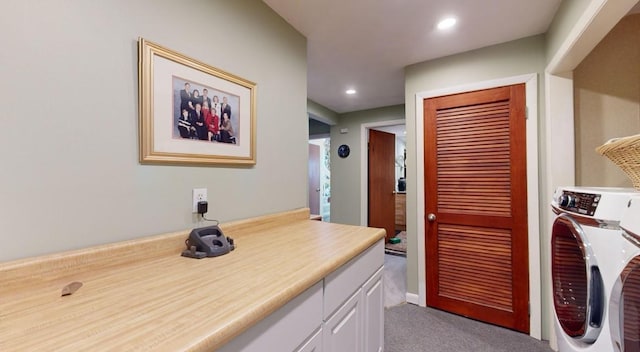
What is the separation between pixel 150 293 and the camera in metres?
0.72

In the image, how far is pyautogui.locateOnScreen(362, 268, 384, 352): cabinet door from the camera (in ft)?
4.40

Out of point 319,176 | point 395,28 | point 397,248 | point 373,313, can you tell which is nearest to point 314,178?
point 319,176

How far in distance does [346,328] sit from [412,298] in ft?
5.42

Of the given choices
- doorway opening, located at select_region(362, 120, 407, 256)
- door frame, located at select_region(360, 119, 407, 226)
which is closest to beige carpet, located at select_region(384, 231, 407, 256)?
doorway opening, located at select_region(362, 120, 407, 256)

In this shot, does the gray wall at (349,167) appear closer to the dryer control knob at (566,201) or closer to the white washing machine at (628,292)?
the dryer control knob at (566,201)

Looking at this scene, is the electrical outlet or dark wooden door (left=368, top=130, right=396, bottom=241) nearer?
the electrical outlet

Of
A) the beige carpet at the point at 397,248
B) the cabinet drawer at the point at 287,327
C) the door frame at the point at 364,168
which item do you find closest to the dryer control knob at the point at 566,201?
the cabinet drawer at the point at 287,327

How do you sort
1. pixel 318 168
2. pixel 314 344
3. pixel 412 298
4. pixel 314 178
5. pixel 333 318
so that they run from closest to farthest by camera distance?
pixel 314 344 → pixel 333 318 → pixel 412 298 → pixel 314 178 → pixel 318 168

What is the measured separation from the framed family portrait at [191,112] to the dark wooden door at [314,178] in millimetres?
4554

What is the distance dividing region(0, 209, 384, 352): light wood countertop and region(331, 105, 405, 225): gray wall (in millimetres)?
3013

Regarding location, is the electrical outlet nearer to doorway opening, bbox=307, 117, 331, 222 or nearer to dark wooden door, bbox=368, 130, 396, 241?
dark wooden door, bbox=368, 130, 396, 241

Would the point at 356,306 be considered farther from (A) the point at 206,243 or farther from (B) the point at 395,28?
(B) the point at 395,28

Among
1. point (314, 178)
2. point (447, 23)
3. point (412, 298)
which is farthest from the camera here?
point (314, 178)

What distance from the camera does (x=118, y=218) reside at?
96 centimetres
